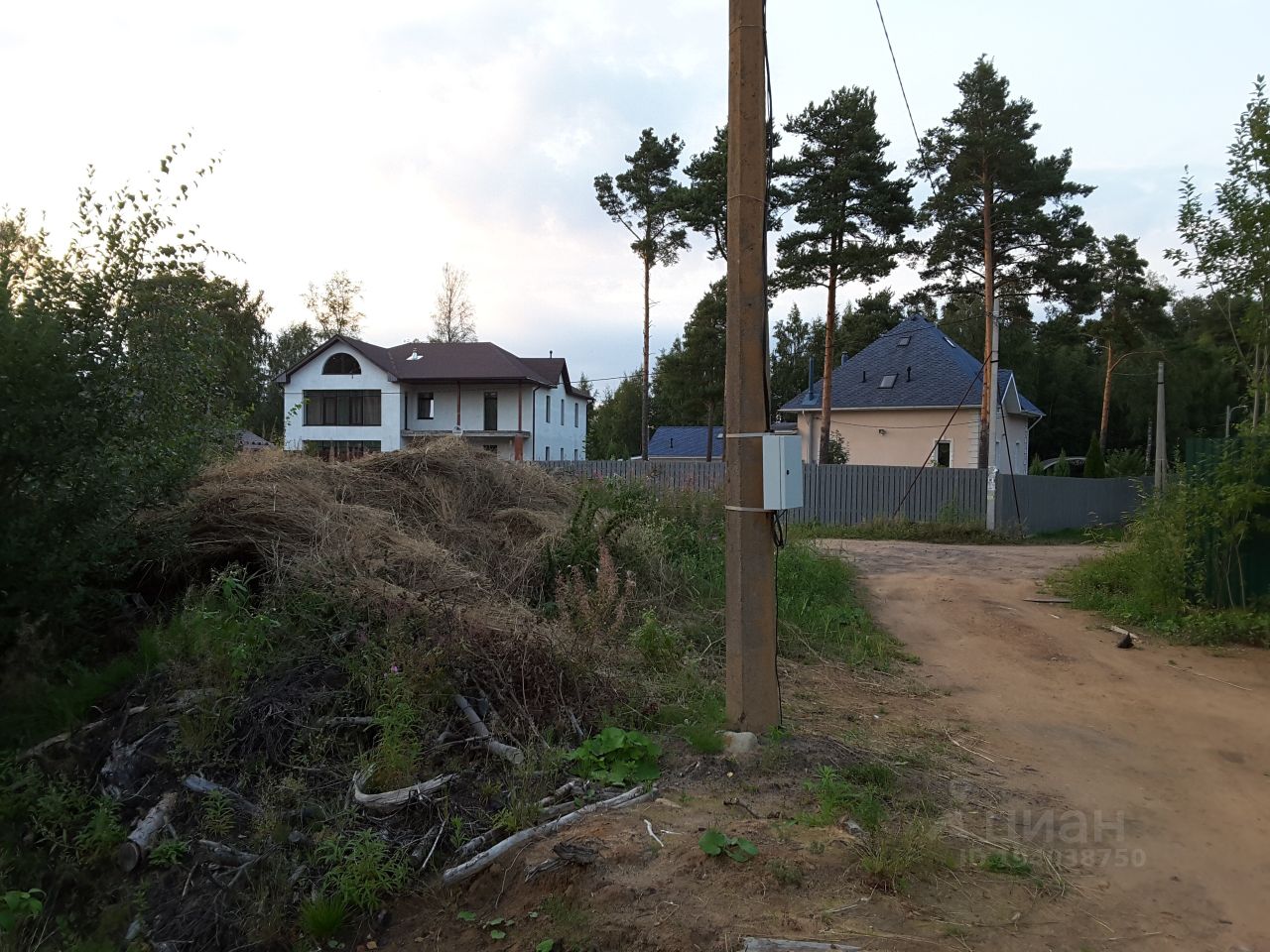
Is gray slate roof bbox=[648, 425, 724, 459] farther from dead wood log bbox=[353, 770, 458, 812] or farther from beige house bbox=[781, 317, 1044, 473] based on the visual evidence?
dead wood log bbox=[353, 770, 458, 812]

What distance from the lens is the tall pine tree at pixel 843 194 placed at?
25.7m

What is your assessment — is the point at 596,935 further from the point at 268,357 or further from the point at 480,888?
the point at 268,357

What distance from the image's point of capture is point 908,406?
32.4 m

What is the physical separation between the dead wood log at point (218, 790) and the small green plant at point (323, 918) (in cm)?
86

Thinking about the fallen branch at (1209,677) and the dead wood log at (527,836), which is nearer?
the dead wood log at (527,836)

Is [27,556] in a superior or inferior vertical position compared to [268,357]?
inferior

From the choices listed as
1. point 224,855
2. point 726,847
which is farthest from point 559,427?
point 726,847

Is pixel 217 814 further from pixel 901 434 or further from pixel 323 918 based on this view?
pixel 901 434

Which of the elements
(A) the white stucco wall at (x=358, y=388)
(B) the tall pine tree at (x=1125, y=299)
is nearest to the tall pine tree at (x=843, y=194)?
(B) the tall pine tree at (x=1125, y=299)

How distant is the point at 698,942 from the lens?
316 centimetres

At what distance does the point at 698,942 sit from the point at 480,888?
3.51 feet

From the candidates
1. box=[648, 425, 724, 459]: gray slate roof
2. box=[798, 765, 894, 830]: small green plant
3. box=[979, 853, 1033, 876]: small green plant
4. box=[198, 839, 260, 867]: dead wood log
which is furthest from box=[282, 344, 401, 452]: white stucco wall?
box=[979, 853, 1033, 876]: small green plant

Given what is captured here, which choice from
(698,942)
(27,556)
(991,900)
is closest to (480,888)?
(698,942)

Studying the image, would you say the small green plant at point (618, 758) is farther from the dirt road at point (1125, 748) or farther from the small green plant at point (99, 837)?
the small green plant at point (99, 837)
